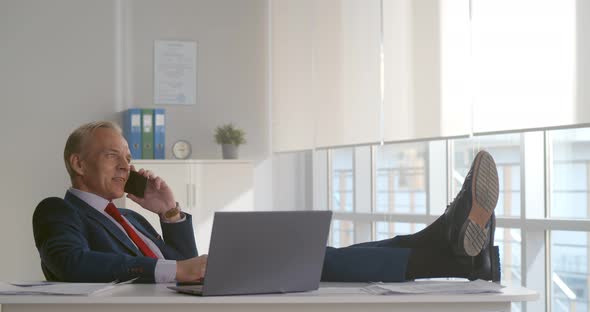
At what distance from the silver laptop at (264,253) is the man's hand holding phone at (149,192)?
3.25 ft

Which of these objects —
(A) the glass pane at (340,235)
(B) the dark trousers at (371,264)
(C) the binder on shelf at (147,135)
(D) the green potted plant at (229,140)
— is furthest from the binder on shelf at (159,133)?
(B) the dark trousers at (371,264)

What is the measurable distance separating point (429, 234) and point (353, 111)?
3.41m

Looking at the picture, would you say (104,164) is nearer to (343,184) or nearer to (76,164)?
(76,164)

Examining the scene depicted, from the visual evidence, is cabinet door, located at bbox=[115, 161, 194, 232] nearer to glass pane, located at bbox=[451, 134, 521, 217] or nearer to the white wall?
the white wall

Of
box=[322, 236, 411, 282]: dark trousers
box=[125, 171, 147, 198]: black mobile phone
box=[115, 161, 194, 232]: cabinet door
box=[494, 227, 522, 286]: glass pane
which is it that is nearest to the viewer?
box=[322, 236, 411, 282]: dark trousers

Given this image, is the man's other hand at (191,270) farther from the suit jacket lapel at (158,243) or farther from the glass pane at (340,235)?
the glass pane at (340,235)

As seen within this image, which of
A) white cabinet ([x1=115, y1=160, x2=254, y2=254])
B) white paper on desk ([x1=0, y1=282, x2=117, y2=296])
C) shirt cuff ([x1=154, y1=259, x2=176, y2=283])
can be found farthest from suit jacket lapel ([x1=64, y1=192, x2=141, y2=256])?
white cabinet ([x1=115, y1=160, x2=254, y2=254])

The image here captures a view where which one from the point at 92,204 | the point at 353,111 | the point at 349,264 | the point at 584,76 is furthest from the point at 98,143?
the point at 353,111

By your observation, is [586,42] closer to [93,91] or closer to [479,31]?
[479,31]

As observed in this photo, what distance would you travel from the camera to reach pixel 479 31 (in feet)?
16.2

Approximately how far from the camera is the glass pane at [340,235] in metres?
7.99

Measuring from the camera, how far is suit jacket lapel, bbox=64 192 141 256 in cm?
306

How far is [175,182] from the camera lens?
6609mm

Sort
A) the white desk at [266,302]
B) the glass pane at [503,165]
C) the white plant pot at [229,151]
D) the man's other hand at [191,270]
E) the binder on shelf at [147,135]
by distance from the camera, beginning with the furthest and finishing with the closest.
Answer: the glass pane at [503,165]
the white plant pot at [229,151]
the binder on shelf at [147,135]
the man's other hand at [191,270]
the white desk at [266,302]
